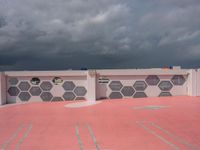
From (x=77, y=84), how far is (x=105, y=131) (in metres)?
6.83

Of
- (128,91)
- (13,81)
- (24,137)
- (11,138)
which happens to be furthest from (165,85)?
(11,138)

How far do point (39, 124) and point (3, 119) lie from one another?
5.72 ft

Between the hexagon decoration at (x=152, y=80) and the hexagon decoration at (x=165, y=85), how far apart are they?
28cm

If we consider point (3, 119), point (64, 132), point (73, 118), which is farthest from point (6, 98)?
point (64, 132)

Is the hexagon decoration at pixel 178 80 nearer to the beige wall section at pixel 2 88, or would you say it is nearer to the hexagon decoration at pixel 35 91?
the hexagon decoration at pixel 35 91

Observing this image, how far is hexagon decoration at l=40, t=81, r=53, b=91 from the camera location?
1273cm

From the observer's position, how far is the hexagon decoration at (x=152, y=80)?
42.7 ft

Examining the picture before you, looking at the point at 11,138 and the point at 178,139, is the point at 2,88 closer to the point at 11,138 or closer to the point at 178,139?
the point at 11,138

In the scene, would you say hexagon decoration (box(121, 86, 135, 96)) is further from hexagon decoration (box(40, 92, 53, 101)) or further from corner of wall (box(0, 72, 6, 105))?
corner of wall (box(0, 72, 6, 105))

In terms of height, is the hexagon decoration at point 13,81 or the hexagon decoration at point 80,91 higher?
the hexagon decoration at point 13,81

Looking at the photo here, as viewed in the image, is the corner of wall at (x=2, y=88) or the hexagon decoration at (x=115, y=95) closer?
the corner of wall at (x=2, y=88)

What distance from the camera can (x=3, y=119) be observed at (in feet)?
26.6

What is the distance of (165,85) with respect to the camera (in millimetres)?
13203

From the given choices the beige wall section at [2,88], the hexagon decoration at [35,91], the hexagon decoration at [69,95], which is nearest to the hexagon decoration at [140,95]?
the hexagon decoration at [69,95]
